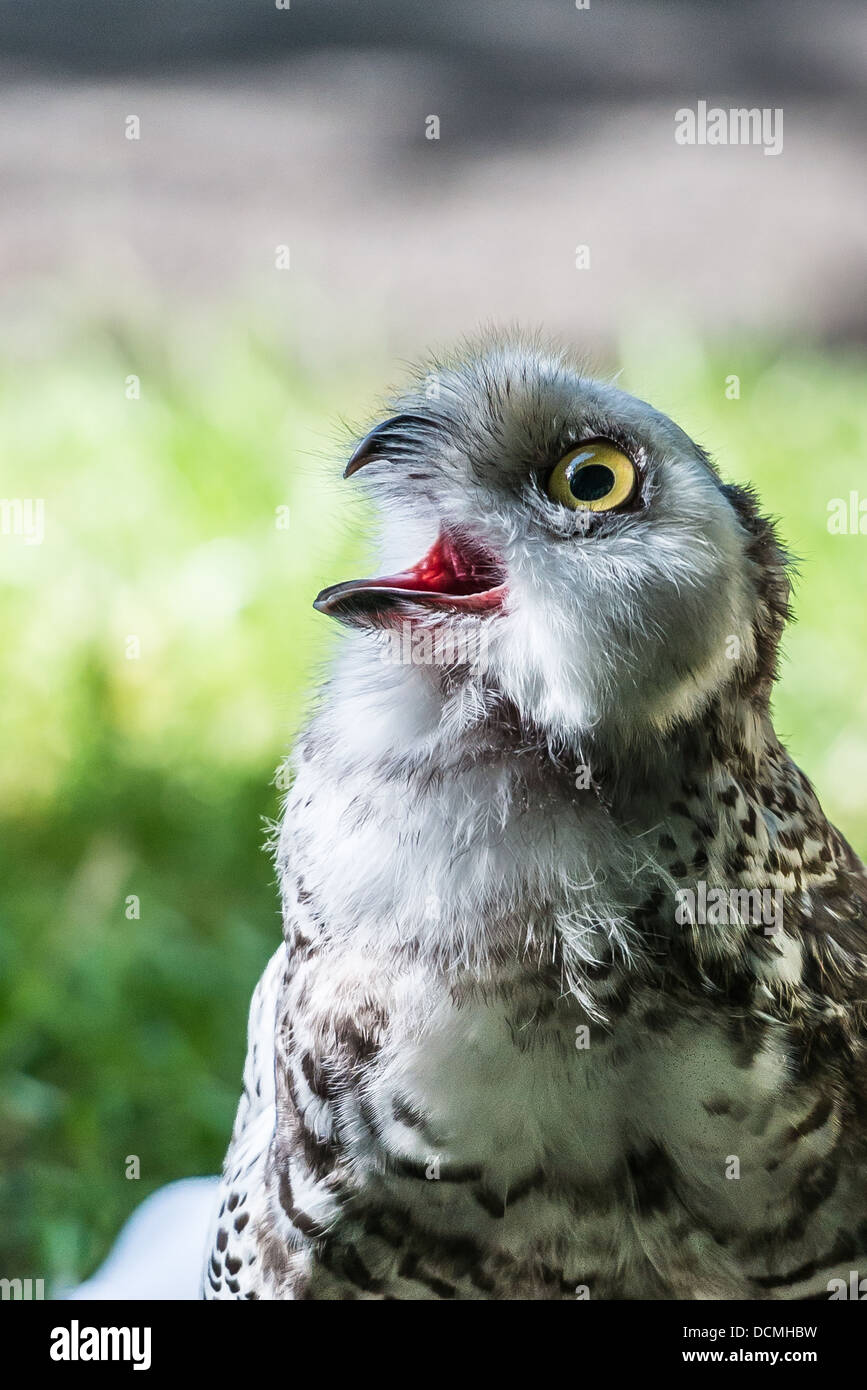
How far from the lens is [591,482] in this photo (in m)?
1.34

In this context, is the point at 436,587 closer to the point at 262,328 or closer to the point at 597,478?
the point at 597,478

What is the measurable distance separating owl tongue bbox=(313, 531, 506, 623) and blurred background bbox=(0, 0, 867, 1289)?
128 cm

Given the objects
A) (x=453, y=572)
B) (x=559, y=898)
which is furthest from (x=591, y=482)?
(x=559, y=898)

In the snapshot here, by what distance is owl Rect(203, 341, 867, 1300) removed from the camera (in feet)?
4.39

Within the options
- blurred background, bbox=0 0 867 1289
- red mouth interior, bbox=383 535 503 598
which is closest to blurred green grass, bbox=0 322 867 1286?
blurred background, bbox=0 0 867 1289

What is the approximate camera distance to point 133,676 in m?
3.05

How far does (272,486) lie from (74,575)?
0.49 meters

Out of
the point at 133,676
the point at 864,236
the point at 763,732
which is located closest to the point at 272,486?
the point at 133,676

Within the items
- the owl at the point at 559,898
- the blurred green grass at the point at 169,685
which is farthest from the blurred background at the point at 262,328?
the owl at the point at 559,898

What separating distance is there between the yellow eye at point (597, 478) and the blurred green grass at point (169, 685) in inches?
17.1

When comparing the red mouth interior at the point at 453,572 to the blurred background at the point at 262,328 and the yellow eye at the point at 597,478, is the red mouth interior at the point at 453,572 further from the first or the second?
the blurred background at the point at 262,328

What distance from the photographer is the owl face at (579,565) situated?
51.5 inches

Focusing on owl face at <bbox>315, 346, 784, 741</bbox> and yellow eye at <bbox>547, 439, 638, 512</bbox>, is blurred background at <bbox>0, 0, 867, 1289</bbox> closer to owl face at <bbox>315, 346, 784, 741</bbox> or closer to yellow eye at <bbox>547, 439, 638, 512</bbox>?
owl face at <bbox>315, 346, 784, 741</bbox>

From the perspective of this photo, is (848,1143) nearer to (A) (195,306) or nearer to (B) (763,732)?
(B) (763,732)
